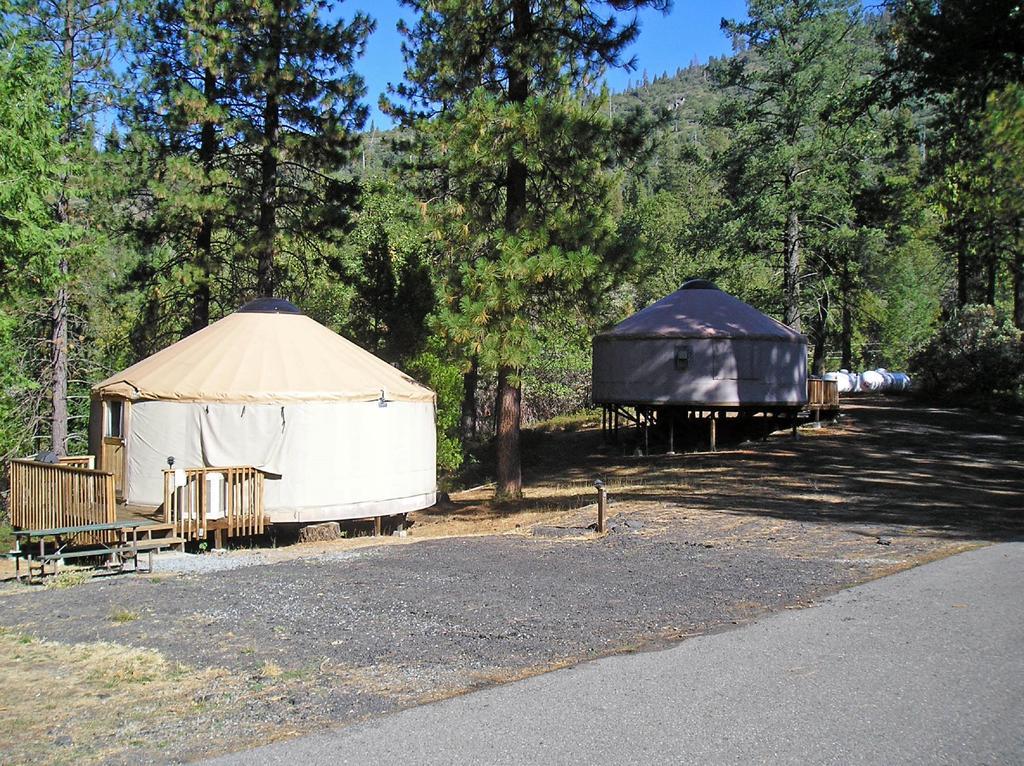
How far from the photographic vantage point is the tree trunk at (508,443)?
50.2ft

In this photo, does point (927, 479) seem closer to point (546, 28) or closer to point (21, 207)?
point (546, 28)

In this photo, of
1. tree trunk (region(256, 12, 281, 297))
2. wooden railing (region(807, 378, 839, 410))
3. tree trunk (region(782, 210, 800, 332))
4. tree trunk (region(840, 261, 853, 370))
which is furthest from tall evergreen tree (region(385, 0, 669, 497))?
tree trunk (region(840, 261, 853, 370))

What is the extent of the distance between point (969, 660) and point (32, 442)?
17.9 meters

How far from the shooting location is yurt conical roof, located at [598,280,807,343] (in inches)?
822

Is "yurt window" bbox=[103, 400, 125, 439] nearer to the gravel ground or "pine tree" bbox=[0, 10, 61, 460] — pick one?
"pine tree" bbox=[0, 10, 61, 460]

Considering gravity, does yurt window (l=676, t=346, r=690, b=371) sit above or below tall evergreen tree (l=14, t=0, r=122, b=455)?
below

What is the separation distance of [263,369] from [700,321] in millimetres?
11963

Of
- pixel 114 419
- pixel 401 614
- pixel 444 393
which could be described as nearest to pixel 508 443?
pixel 444 393

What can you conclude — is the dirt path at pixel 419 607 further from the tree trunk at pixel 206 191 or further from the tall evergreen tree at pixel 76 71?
the tall evergreen tree at pixel 76 71

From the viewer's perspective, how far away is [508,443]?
15336 millimetres

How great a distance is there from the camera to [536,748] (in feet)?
12.2

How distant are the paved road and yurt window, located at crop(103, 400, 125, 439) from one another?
29.7 ft

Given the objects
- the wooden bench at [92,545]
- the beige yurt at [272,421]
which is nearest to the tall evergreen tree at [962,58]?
the beige yurt at [272,421]

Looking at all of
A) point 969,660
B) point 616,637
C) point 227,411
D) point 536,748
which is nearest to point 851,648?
point 969,660
